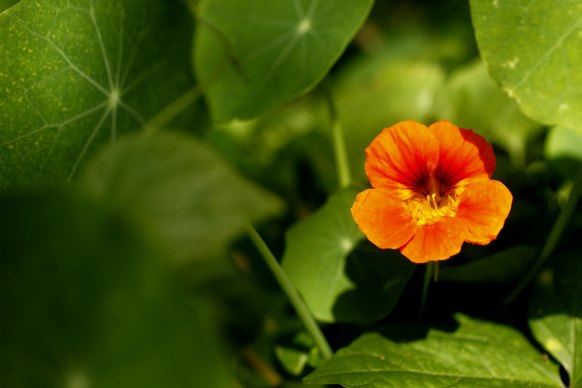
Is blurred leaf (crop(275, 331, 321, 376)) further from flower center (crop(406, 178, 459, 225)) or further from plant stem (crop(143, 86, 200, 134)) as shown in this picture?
plant stem (crop(143, 86, 200, 134))

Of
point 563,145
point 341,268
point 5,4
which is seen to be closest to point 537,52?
point 563,145

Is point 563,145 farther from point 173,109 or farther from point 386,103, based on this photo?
point 173,109

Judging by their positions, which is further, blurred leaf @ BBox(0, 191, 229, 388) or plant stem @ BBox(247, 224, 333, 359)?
plant stem @ BBox(247, 224, 333, 359)

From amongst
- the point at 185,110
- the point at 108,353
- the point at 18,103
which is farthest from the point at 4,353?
the point at 185,110

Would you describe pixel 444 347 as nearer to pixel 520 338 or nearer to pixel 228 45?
pixel 520 338

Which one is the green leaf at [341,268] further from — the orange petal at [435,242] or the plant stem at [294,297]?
the orange petal at [435,242]

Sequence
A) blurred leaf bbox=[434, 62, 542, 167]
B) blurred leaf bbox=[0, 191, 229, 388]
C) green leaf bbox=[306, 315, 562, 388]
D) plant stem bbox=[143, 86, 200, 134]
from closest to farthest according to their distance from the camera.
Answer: blurred leaf bbox=[0, 191, 229, 388] < green leaf bbox=[306, 315, 562, 388] < plant stem bbox=[143, 86, 200, 134] < blurred leaf bbox=[434, 62, 542, 167]

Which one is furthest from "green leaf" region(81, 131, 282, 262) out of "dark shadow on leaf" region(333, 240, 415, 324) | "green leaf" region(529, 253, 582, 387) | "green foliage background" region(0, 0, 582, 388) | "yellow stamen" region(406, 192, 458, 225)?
"green leaf" region(529, 253, 582, 387)

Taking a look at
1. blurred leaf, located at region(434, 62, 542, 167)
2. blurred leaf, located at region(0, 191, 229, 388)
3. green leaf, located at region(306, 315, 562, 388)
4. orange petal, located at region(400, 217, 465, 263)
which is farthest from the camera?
blurred leaf, located at region(434, 62, 542, 167)
